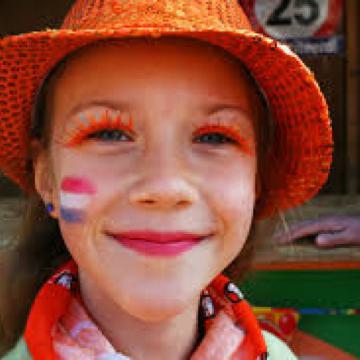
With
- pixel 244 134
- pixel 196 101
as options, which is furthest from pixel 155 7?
pixel 244 134

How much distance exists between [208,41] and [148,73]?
125mm

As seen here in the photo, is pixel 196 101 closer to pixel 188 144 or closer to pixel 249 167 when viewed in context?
pixel 188 144

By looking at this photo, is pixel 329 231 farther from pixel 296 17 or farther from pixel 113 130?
pixel 113 130

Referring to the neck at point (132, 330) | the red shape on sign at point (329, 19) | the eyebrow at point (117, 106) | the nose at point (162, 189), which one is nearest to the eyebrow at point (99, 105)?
the eyebrow at point (117, 106)

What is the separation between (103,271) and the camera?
127cm

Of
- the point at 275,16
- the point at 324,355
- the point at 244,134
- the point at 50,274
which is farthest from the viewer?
the point at 275,16

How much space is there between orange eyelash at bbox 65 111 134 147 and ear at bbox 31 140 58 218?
126mm

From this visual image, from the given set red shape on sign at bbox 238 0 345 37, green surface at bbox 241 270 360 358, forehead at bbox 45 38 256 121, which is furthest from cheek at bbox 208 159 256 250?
red shape on sign at bbox 238 0 345 37

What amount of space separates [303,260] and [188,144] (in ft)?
5.53

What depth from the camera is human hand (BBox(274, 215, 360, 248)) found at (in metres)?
2.98

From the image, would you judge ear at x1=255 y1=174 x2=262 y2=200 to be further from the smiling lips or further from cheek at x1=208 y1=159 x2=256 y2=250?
the smiling lips

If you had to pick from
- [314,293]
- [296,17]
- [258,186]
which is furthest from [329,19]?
[258,186]

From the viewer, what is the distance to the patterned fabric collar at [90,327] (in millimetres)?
1350

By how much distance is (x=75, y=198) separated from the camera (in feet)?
4.21
